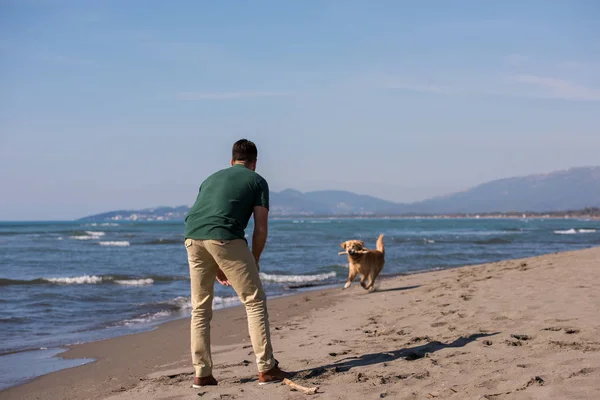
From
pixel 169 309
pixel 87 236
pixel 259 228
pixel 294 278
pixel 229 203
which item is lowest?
pixel 294 278

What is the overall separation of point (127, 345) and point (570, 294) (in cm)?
521

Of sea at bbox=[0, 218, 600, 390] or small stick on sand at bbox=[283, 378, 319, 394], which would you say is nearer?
small stick on sand at bbox=[283, 378, 319, 394]

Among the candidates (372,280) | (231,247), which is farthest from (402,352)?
(372,280)

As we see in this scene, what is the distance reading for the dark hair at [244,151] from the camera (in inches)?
179

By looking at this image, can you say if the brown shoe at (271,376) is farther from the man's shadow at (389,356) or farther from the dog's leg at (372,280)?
the dog's leg at (372,280)

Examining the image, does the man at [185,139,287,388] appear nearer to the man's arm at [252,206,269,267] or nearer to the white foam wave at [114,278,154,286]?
the man's arm at [252,206,269,267]

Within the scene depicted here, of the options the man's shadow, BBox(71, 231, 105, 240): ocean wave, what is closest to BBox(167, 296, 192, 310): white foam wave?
the man's shadow

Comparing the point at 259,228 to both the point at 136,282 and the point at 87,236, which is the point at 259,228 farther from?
the point at 87,236

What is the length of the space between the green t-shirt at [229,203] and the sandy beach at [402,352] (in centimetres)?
113

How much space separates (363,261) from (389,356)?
5.81m

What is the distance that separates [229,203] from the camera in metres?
4.37

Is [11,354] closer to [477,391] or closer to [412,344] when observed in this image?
[412,344]

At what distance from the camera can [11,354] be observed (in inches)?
280

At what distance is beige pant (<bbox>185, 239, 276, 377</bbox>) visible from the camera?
4.39 metres
